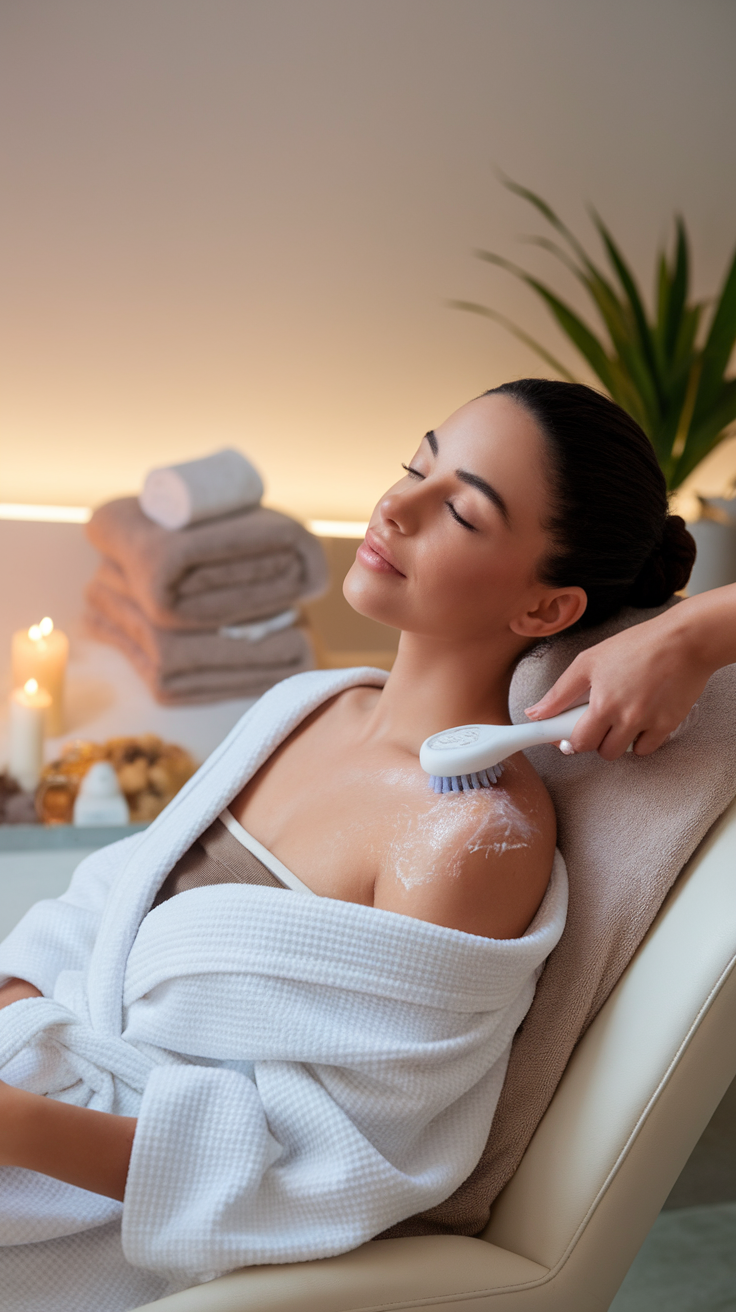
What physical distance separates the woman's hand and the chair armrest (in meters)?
0.34

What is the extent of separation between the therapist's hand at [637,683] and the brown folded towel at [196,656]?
1.14 meters

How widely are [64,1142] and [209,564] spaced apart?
1254 millimetres

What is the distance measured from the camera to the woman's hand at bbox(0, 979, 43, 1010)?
856 mm

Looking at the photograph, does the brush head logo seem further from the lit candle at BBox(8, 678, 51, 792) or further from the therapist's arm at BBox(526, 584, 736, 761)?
the lit candle at BBox(8, 678, 51, 792)

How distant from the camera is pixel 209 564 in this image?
1780mm

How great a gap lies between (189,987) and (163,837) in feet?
0.74

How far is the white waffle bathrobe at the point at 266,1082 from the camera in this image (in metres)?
0.62

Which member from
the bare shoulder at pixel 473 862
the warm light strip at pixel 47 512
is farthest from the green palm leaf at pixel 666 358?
the bare shoulder at pixel 473 862

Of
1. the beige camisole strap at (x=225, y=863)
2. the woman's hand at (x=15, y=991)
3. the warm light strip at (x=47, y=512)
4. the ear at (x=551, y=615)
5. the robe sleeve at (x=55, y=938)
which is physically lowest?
the warm light strip at (x=47, y=512)

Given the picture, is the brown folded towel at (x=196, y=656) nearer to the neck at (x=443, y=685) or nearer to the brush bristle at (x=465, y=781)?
the neck at (x=443, y=685)

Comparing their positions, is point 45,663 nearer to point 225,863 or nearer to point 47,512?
point 47,512

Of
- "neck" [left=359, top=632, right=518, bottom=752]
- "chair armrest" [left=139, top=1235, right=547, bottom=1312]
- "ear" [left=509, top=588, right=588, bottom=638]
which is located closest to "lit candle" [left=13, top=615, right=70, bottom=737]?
"neck" [left=359, top=632, right=518, bottom=752]

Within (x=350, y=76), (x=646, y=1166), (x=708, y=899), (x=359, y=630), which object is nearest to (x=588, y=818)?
(x=708, y=899)

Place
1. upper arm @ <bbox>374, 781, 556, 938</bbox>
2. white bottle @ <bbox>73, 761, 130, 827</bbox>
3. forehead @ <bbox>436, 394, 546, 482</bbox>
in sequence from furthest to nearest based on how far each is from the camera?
white bottle @ <bbox>73, 761, 130, 827</bbox>, forehead @ <bbox>436, 394, 546, 482</bbox>, upper arm @ <bbox>374, 781, 556, 938</bbox>
